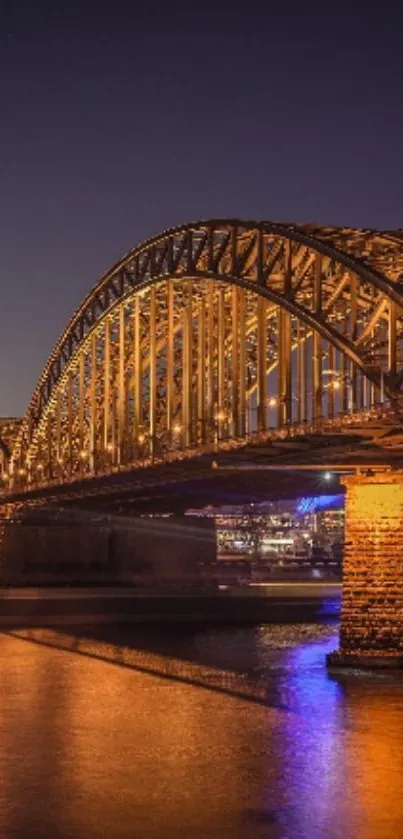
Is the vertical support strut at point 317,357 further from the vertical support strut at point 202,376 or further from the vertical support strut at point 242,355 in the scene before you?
the vertical support strut at point 202,376

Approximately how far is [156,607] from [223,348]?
26.1 meters

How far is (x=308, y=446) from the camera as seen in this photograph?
178 feet

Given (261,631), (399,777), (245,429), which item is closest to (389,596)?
(245,429)

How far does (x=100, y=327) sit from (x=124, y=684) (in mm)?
39568

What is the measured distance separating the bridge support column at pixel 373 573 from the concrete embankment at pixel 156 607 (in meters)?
31.5

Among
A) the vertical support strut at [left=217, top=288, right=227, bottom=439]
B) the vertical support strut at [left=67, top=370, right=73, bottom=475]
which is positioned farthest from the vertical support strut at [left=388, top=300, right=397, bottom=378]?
the vertical support strut at [left=67, top=370, right=73, bottom=475]

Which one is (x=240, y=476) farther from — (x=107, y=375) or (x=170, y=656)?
(x=107, y=375)

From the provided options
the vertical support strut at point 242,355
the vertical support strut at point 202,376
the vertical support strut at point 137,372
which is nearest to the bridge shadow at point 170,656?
the vertical support strut at point 202,376

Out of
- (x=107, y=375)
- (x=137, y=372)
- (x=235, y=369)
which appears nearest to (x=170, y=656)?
(x=235, y=369)

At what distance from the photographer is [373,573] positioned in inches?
2243

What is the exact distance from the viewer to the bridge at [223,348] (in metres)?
53.7

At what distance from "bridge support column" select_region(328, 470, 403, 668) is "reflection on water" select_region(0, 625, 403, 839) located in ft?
5.02

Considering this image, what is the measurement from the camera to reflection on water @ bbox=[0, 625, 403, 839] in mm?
31734

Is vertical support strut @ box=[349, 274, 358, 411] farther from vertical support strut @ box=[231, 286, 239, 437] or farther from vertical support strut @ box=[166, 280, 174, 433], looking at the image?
vertical support strut @ box=[166, 280, 174, 433]
